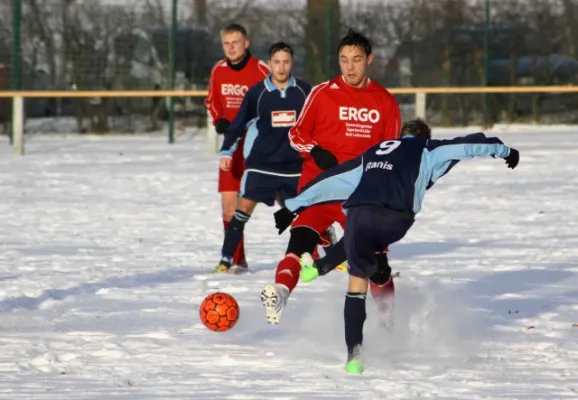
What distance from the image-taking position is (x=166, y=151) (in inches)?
882

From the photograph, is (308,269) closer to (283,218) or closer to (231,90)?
(283,218)

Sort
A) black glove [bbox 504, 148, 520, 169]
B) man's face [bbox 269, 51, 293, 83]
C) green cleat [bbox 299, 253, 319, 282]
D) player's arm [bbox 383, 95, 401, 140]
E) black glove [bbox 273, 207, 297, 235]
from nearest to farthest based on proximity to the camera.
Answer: black glove [bbox 504, 148, 520, 169]
green cleat [bbox 299, 253, 319, 282]
black glove [bbox 273, 207, 297, 235]
player's arm [bbox 383, 95, 401, 140]
man's face [bbox 269, 51, 293, 83]

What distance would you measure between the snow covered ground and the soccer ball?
10cm

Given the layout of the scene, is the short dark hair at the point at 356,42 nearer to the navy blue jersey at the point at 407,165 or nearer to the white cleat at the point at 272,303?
the navy blue jersey at the point at 407,165

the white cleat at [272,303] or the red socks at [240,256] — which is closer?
the white cleat at [272,303]

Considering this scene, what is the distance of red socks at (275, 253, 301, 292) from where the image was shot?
7.58 m

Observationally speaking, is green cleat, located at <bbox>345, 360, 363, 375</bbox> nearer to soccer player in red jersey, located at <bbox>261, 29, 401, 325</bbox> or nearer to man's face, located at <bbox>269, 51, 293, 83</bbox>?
soccer player in red jersey, located at <bbox>261, 29, 401, 325</bbox>

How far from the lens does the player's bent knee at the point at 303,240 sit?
25.9 ft

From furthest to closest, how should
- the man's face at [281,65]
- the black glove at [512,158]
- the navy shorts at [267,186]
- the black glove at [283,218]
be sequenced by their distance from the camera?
1. the navy shorts at [267,186]
2. the man's face at [281,65]
3. the black glove at [283,218]
4. the black glove at [512,158]

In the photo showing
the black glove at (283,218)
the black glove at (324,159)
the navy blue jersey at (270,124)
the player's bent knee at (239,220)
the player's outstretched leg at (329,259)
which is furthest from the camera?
the player's bent knee at (239,220)

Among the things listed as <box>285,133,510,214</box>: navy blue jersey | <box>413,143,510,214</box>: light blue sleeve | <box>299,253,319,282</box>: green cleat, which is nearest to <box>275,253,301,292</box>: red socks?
<box>299,253,319,282</box>: green cleat

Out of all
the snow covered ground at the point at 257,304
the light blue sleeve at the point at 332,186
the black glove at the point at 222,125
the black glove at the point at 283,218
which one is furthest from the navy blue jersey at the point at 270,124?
the light blue sleeve at the point at 332,186

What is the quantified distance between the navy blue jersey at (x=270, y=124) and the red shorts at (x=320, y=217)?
244 centimetres

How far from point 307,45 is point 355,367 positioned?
17499 mm
